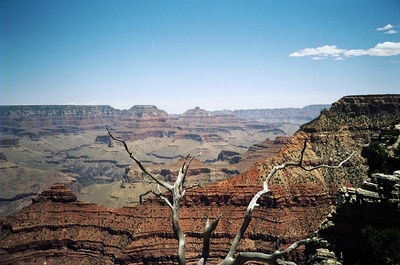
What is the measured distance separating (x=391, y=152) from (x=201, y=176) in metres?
141

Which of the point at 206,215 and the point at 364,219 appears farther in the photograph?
the point at 206,215

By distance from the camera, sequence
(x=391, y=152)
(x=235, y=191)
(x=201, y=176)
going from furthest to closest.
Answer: (x=201, y=176) → (x=235, y=191) → (x=391, y=152)

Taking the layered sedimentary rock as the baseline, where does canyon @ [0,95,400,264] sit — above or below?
below

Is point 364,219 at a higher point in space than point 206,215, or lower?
higher

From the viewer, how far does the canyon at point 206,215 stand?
65125 mm

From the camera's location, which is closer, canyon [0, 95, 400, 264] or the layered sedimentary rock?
the layered sedimentary rock

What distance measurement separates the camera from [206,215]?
71.6m

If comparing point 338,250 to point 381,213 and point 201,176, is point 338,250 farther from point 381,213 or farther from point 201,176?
point 201,176

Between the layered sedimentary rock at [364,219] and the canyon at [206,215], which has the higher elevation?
the layered sedimentary rock at [364,219]

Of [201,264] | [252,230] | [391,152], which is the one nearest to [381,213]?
[391,152]

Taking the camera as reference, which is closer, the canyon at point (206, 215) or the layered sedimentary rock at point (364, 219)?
the layered sedimentary rock at point (364, 219)

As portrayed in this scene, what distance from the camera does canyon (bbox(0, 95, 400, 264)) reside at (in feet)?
214

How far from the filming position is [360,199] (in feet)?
65.8

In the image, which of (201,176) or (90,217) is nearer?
(90,217)
